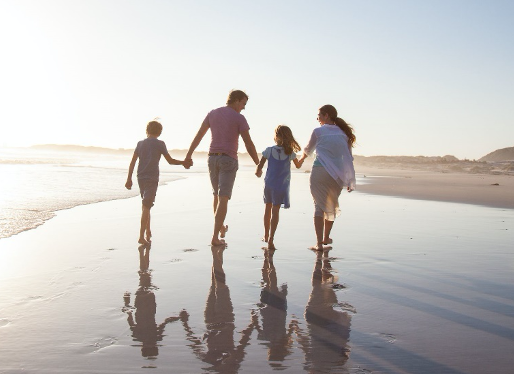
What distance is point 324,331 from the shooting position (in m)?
3.14

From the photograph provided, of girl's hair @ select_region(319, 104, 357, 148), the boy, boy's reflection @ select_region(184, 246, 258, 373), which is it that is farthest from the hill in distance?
boy's reflection @ select_region(184, 246, 258, 373)

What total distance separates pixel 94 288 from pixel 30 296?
1.60 feet

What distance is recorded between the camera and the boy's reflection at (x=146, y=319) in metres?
2.87

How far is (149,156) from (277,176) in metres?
1.81

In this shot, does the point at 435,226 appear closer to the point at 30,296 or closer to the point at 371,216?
the point at 371,216

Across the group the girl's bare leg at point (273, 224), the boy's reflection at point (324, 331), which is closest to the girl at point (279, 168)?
the girl's bare leg at point (273, 224)

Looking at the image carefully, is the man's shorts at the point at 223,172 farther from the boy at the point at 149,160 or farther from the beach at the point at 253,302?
the beach at the point at 253,302

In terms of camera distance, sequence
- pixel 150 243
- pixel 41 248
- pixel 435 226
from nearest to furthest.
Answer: pixel 41 248 → pixel 150 243 → pixel 435 226

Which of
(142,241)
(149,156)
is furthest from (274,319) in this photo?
(149,156)

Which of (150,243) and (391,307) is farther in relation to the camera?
(150,243)

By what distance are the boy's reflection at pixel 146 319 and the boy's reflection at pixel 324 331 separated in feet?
2.87

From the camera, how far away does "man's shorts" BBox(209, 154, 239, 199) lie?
6.22m

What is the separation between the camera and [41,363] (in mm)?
2572

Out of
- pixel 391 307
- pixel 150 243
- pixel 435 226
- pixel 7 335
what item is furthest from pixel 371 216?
pixel 7 335
